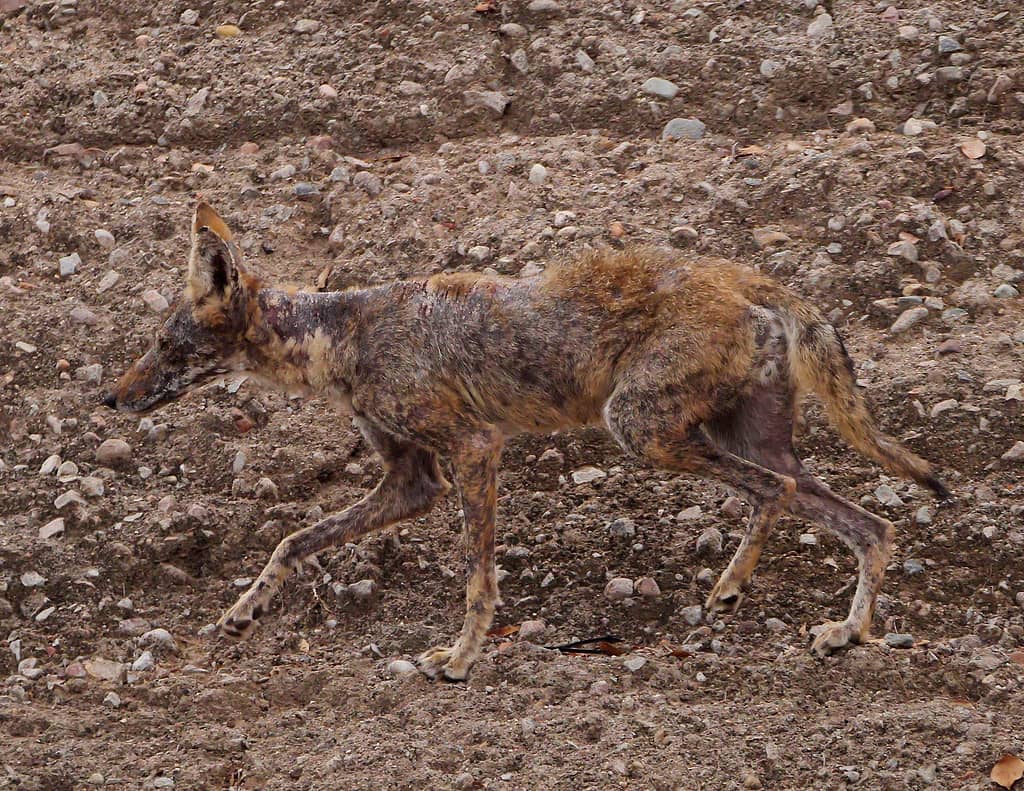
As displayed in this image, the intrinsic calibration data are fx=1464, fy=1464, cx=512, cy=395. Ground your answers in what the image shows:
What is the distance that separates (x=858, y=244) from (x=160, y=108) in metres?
5.06

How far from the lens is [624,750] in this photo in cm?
590

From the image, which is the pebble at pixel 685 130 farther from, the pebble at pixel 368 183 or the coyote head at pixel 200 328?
the coyote head at pixel 200 328

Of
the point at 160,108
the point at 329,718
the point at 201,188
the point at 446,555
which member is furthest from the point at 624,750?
the point at 160,108

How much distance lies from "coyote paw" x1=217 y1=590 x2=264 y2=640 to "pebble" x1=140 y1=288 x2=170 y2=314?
2613 millimetres

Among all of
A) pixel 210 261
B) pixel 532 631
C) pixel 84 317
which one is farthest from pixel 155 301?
pixel 532 631

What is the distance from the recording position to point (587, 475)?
7602 mm

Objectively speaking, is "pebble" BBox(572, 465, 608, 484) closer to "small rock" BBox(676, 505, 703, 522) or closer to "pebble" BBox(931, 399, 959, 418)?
"small rock" BBox(676, 505, 703, 522)

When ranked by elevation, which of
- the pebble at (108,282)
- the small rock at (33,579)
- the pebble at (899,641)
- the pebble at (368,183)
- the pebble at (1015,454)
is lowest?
the pebble at (899,641)

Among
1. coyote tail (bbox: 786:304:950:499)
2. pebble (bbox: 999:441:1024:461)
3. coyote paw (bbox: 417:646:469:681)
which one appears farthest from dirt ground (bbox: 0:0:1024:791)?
coyote tail (bbox: 786:304:950:499)

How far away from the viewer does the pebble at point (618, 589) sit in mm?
6900

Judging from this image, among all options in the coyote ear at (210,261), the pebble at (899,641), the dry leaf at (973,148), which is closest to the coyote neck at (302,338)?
the coyote ear at (210,261)

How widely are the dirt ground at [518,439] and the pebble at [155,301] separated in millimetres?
20

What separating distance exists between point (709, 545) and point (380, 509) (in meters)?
1.60

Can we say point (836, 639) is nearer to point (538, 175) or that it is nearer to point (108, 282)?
point (538, 175)
